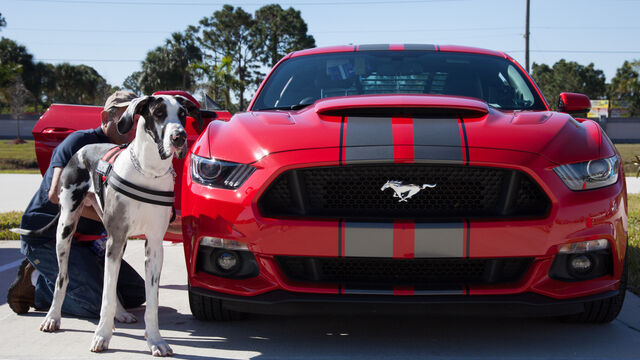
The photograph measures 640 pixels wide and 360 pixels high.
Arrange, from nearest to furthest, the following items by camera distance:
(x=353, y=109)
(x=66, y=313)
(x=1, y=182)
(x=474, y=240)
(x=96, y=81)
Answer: (x=474, y=240) → (x=353, y=109) → (x=66, y=313) → (x=1, y=182) → (x=96, y=81)

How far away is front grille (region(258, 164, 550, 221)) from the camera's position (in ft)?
9.49

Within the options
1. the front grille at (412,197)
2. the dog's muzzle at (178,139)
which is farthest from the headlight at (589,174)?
the dog's muzzle at (178,139)

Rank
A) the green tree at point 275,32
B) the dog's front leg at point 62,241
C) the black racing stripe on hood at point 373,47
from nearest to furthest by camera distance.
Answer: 1. the dog's front leg at point 62,241
2. the black racing stripe on hood at point 373,47
3. the green tree at point 275,32

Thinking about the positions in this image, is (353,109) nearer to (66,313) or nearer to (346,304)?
(346,304)

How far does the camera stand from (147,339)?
3051mm

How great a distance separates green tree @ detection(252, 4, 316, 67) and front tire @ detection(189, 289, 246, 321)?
62061 millimetres

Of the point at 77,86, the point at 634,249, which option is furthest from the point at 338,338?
the point at 77,86

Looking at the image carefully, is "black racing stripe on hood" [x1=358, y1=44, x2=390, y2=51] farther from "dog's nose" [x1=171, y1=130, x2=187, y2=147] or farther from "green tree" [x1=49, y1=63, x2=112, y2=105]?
"green tree" [x1=49, y1=63, x2=112, y2=105]

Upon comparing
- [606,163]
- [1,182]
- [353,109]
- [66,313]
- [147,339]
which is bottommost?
[1,182]

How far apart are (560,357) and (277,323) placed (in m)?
1.43

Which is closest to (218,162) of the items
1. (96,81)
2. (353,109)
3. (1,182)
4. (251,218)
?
(251,218)

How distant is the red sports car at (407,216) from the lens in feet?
9.27

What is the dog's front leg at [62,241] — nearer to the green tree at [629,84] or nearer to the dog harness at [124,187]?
the dog harness at [124,187]

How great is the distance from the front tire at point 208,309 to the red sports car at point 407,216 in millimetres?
164
